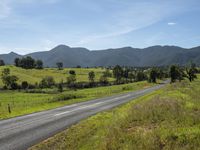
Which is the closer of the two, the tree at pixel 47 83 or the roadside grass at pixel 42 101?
the roadside grass at pixel 42 101

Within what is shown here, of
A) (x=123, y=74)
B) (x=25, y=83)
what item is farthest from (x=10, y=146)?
(x=123, y=74)

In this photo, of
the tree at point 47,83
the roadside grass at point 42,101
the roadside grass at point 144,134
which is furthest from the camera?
the tree at point 47,83

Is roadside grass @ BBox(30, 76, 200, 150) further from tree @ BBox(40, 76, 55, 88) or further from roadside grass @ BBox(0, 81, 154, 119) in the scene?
tree @ BBox(40, 76, 55, 88)

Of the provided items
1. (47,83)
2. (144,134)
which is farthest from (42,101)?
(47,83)

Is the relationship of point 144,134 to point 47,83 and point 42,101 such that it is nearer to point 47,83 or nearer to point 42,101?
point 42,101

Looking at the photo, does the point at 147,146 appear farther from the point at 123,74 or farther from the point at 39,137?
the point at 123,74

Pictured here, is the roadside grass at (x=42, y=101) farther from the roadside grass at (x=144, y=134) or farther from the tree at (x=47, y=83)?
the tree at (x=47, y=83)

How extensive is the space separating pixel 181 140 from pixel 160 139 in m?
0.81

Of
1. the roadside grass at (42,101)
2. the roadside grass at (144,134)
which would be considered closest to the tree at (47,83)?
the roadside grass at (42,101)

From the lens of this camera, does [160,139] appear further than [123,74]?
No

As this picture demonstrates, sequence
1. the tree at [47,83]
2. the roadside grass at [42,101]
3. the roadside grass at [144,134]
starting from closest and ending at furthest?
1. the roadside grass at [144,134]
2. the roadside grass at [42,101]
3. the tree at [47,83]

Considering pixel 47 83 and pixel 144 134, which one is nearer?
pixel 144 134

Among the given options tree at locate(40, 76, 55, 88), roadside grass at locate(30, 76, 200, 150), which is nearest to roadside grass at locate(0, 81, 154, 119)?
roadside grass at locate(30, 76, 200, 150)

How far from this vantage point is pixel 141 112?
17766 mm
